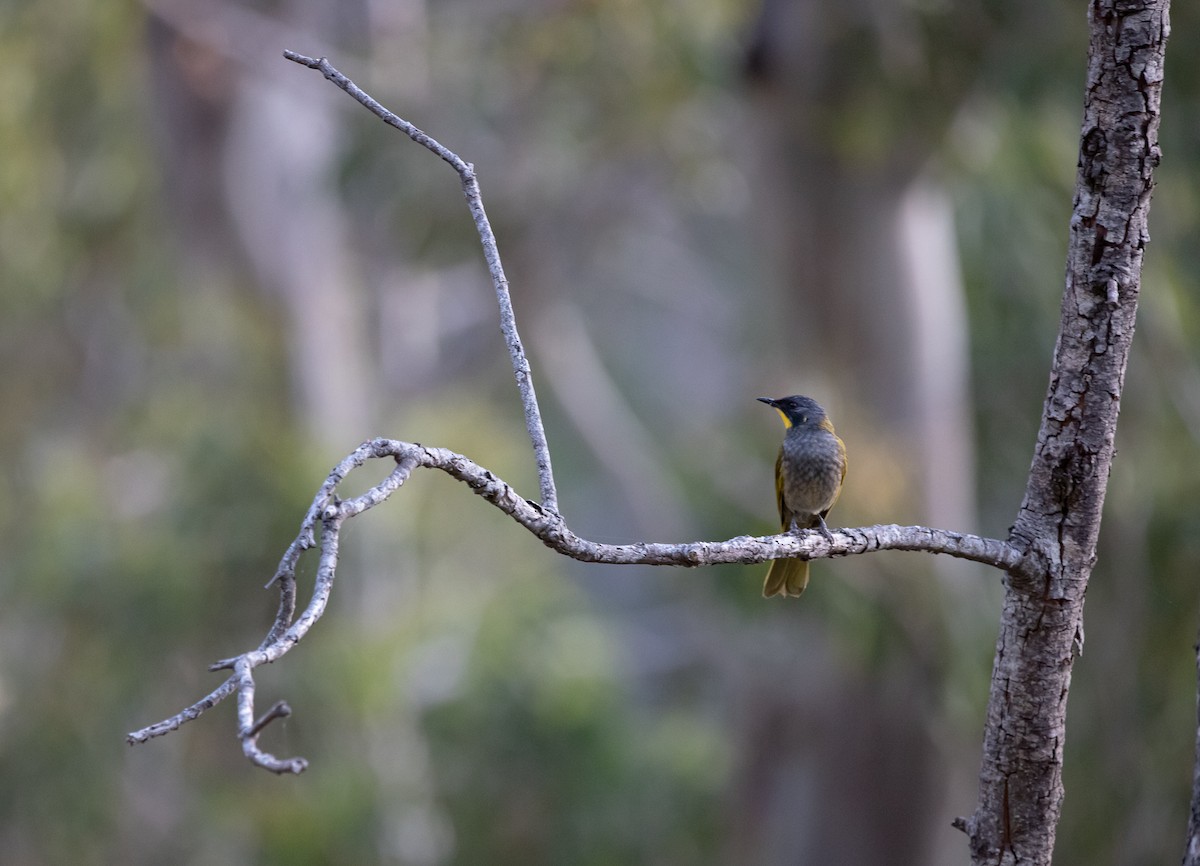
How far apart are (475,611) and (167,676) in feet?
8.37

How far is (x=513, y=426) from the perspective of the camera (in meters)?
14.9

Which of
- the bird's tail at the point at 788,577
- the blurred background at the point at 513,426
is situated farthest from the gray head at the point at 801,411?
the blurred background at the point at 513,426

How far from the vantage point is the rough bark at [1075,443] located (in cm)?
176

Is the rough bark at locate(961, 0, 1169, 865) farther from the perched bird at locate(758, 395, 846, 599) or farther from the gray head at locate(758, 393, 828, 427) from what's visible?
the gray head at locate(758, 393, 828, 427)

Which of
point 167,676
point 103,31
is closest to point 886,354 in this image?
point 167,676

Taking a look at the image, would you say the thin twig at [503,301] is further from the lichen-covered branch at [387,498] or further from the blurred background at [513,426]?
the blurred background at [513,426]

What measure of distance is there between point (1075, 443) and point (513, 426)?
13.2m

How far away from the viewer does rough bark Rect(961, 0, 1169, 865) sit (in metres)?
1.76

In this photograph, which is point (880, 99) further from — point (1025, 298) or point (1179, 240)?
point (1025, 298)

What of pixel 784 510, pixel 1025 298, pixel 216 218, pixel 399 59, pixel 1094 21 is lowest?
pixel 1094 21

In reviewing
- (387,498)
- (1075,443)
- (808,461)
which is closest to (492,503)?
(387,498)

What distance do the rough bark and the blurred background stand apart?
13.2ft

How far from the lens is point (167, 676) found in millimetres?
10727

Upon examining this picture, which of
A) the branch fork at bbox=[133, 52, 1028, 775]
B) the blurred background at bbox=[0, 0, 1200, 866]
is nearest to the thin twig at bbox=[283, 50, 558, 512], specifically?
the branch fork at bbox=[133, 52, 1028, 775]
